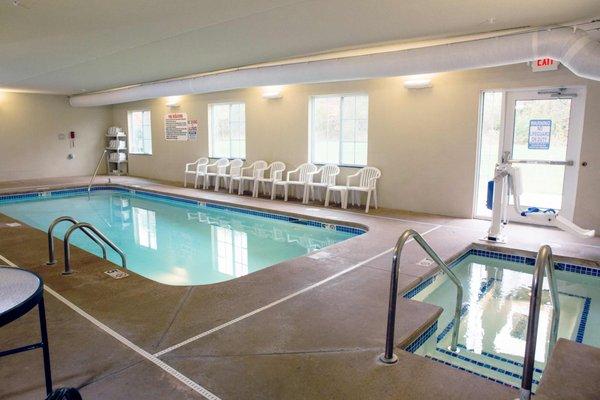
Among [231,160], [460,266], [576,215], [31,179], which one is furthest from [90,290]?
[31,179]

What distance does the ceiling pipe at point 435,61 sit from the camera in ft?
14.1

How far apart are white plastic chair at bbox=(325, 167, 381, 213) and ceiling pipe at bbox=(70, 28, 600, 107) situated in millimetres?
1890

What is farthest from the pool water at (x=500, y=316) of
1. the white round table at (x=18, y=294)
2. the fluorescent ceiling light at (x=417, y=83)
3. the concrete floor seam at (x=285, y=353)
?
the fluorescent ceiling light at (x=417, y=83)

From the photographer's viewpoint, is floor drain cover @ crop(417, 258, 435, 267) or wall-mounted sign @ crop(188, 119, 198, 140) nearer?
floor drain cover @ crop(417, 258, 435, 267)

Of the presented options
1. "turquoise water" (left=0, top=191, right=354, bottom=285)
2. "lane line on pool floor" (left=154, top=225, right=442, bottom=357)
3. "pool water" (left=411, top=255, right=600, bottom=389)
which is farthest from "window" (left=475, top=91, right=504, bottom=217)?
"lane line on pool floor" (left=154, top=225, right=442, bottom=357)

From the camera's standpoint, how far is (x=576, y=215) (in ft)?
18.9

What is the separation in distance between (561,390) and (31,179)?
13.7 metres

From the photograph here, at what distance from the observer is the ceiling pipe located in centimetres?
430

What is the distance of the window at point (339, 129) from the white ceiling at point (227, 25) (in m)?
1.70

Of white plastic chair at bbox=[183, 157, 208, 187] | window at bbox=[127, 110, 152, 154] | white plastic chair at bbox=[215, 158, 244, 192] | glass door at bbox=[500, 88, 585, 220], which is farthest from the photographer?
window at bbox=[127, 110, 152, 154]

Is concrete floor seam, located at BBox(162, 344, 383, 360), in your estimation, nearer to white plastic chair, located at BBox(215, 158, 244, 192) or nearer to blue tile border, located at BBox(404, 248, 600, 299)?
blue tile border, located at BBox(404, 248, 600, 299)

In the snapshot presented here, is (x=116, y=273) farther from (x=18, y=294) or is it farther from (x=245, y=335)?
(x=18, y=294)

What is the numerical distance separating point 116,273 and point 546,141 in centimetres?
577

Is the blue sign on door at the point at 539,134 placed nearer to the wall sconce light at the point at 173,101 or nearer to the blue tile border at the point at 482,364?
the blue tile border at the point at 482,364
